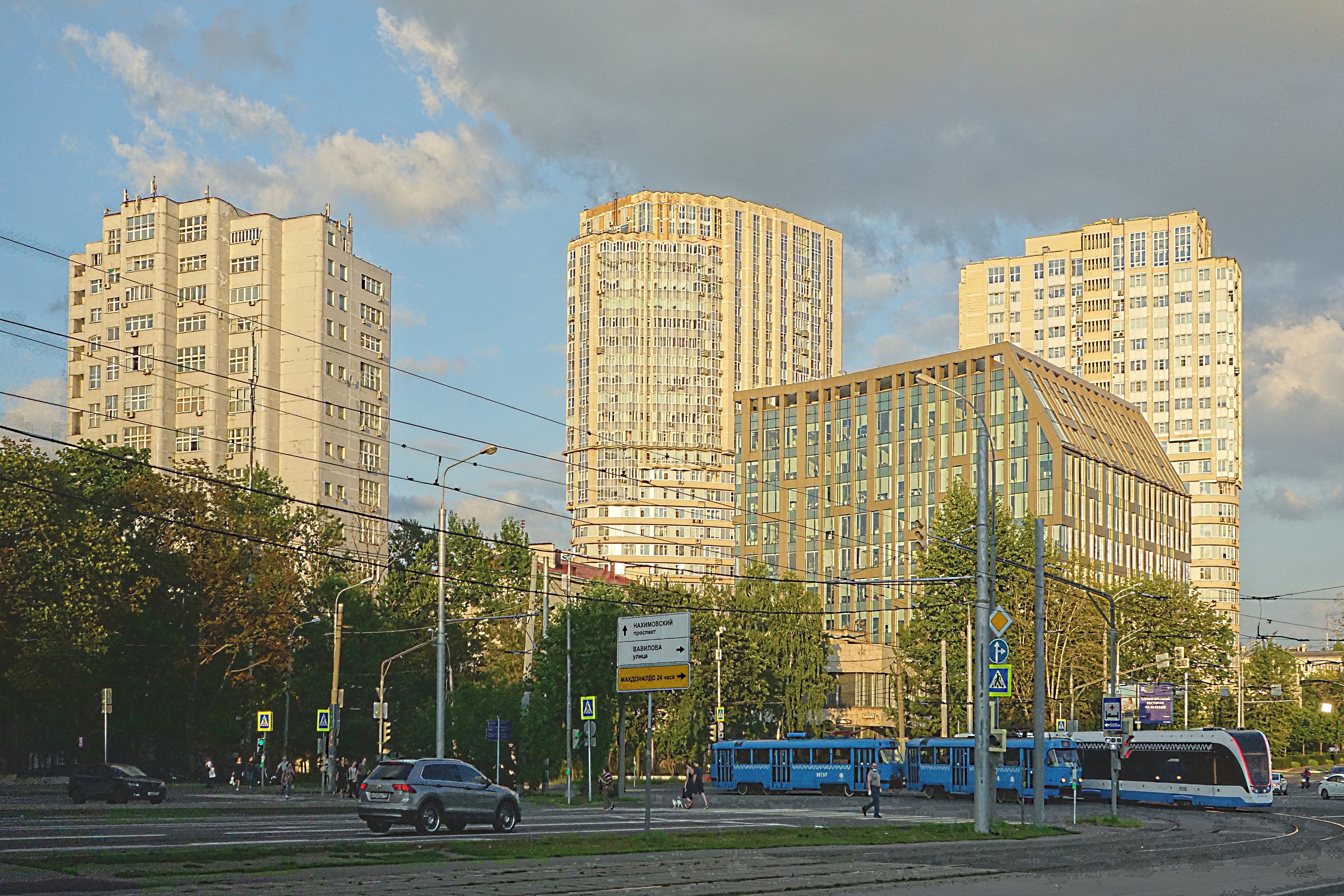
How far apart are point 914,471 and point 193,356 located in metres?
72.1

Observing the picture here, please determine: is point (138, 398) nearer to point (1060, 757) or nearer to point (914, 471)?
point (914, 471)

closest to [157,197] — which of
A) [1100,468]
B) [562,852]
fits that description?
[1100,468]

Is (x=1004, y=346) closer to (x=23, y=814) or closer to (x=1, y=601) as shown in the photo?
(x=1, y=601)

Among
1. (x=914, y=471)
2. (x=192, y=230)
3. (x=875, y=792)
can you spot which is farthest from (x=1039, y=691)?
(x=914, y=471)

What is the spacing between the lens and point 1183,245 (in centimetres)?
19962

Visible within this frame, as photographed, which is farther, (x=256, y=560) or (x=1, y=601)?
(x=256, y=560)

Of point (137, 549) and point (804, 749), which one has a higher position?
point (137, 549)

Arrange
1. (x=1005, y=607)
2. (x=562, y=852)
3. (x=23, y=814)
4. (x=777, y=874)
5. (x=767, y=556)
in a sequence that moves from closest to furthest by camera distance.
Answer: (x=777, y=874), (x=562, y=852), (x=23, y=814), (x=1005, y=607), (x=767, y=556)

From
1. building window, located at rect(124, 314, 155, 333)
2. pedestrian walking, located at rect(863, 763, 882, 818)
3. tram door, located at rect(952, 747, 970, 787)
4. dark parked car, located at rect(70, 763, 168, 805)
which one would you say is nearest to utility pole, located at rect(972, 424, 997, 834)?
pedestrian walking, located at rect(863, 763, 882, 818)

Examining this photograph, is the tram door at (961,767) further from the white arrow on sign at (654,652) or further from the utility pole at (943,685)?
the white arrow on sign at (654,652)

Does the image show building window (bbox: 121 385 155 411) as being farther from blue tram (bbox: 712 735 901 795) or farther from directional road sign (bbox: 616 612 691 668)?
directional road sign (bbox: 616 612 691 668)

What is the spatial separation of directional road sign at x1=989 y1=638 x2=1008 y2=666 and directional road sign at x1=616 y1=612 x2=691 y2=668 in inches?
373

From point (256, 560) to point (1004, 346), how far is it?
301 ft

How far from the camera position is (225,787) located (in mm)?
72312
